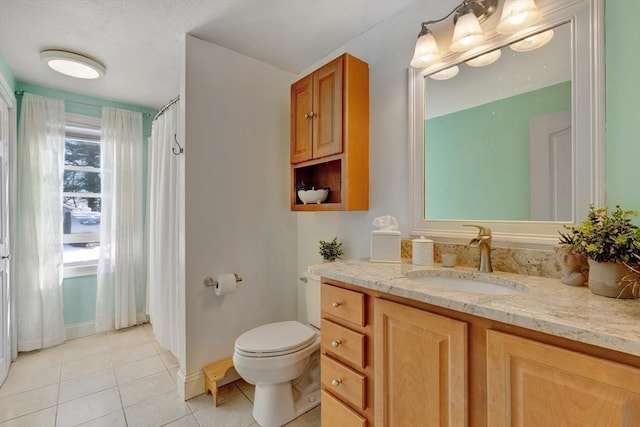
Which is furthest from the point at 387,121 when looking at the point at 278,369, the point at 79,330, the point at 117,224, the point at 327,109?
the point at 79,330

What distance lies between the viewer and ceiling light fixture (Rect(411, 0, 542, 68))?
1145 millimetres

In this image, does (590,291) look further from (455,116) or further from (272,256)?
(272,256)

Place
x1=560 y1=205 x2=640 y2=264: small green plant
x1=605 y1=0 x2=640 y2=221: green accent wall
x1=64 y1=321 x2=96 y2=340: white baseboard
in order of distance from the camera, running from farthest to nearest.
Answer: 1. x1=64 y1=321 x2=96 y2=340: white baseboard
2. x1=605 y1=0 x2=640 y2=221: green accent wall
3. x1=560 y1=205 x2=640 y2=264: small green plant

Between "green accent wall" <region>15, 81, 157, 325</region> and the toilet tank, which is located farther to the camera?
"green accent wall" <region>15, 81, 157, 325</region>

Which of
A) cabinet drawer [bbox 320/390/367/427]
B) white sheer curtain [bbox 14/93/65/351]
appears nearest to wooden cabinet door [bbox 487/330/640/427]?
cabinet drawer [bbox 320/390/367/427]

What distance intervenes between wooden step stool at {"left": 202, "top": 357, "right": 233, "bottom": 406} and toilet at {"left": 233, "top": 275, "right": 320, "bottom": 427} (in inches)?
11.6

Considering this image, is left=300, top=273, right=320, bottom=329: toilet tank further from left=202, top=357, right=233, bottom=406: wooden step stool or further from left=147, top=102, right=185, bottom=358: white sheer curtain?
left=147, top=102, right=185, bottom=358: white sheer curtain

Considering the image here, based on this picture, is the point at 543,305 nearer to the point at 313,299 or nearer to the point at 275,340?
the point at 275,340

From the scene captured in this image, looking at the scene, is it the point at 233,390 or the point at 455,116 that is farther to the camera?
the point at 233,390

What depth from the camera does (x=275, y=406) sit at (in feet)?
5.26

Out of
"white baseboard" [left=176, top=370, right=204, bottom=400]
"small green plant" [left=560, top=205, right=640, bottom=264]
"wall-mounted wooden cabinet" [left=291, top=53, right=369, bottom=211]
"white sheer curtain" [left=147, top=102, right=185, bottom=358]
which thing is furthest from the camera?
"white sheer curtain" [left=147, top=102, right=185, bottom=358]

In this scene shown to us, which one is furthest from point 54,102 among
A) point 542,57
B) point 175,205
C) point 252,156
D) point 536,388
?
point 536,388

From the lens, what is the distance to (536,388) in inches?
28.2

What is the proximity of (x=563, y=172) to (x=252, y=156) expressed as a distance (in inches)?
71.2
